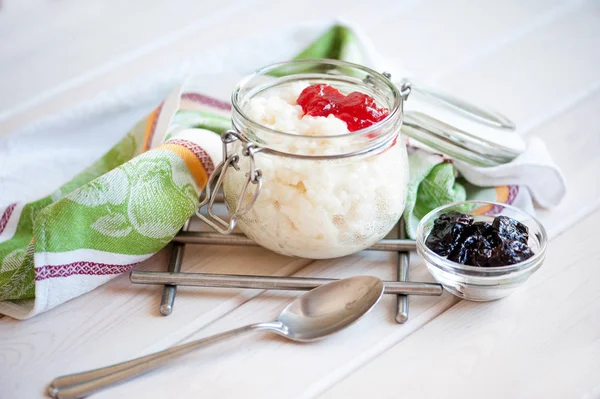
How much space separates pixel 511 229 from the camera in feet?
3.44

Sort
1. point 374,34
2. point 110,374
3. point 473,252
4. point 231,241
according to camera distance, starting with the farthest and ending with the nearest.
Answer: point 374,34
point 231,241
point 473,252
point 110,374

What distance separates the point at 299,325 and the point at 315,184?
19cm

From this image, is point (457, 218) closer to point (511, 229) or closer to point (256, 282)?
point (511, 229)

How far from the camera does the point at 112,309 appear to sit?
41.5 inches

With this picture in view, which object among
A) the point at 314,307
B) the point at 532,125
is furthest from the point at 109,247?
the point at 532,125

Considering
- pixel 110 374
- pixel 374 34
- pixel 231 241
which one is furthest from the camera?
pixel 374 34

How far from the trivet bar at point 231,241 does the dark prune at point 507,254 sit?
0.16 metres

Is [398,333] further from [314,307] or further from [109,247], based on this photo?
[109,247]

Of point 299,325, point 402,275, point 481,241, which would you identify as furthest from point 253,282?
point 481,241

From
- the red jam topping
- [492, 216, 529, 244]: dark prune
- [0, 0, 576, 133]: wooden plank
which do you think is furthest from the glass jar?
[0, 0, 576, 133]: wooden plank

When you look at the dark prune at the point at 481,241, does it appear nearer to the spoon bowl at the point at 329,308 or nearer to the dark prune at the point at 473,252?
the dark prune at the point at 473,252

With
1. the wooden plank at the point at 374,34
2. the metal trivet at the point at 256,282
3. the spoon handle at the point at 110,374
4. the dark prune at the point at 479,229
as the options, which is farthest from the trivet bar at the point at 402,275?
the wooden plank at the point at 374,34

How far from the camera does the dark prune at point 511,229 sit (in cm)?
104

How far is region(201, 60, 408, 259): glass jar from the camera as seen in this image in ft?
3.28
